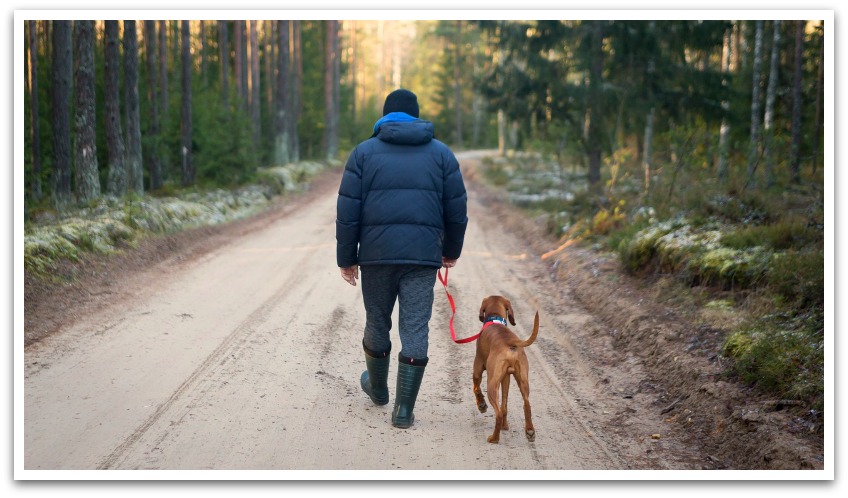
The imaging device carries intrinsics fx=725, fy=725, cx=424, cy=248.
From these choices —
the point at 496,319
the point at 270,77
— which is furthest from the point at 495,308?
the point at 270,77

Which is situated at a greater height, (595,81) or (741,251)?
(595,81)

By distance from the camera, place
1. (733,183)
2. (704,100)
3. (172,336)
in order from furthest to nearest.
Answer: (704,100), (733,183), (172,336)

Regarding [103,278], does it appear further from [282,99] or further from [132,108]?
[282,99]

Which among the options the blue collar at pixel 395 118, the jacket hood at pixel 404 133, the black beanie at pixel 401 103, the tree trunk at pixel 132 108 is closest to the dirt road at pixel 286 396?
the jacket hood at pixel 404 133

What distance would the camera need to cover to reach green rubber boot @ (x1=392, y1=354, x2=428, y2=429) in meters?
4.85

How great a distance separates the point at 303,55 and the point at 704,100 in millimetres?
30339

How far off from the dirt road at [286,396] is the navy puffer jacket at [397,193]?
1.21 m

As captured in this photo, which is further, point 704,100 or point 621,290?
point 704,100

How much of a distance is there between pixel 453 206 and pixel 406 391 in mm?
1272

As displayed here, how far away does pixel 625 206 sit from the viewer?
1284 cm

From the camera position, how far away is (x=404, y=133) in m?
4.54

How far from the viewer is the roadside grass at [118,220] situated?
8984 millimetres
